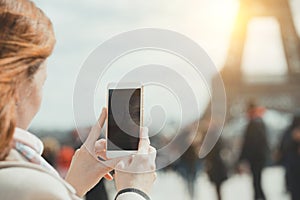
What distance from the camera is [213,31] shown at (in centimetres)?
470

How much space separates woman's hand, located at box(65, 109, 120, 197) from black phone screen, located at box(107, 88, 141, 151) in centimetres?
1

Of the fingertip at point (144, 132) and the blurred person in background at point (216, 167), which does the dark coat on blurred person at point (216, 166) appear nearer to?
the blurred person in background at point (216, 167)

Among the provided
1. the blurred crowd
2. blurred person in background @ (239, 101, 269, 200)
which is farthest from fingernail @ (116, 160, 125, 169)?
blurred person in background @ (239, 101, 269, 200)

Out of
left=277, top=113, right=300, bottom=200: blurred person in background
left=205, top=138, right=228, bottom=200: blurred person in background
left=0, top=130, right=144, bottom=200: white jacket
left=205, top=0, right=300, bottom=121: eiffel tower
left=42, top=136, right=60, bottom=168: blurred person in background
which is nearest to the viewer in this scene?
left=0, top=130, right=144, bottom=200: white jacket

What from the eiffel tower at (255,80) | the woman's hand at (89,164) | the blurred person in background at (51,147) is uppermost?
the woman's hand at (89,164)

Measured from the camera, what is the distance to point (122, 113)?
0.77 metres

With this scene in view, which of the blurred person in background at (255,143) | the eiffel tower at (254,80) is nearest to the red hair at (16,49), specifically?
the blurred person in background at (255,143)

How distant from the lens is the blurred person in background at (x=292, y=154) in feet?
11.5

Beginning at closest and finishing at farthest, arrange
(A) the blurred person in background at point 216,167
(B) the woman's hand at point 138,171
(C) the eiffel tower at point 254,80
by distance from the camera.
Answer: (B) the woman's hand at point 138,171
(A) the blurred person in background at point 216,167
(C) the eiffel tower at point 254,80

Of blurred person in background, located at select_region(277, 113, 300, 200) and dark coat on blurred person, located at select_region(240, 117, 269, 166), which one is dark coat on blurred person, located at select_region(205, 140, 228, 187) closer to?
dark coat on blurred person, located at select_region(240, 117, 269, 166)

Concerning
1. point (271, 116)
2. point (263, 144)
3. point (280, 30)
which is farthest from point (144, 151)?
point (280, 30)

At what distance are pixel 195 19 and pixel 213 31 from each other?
0.54 feet

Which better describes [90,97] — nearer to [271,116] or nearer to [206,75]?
[206,75]

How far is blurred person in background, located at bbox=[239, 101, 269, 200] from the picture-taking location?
11.9ft
